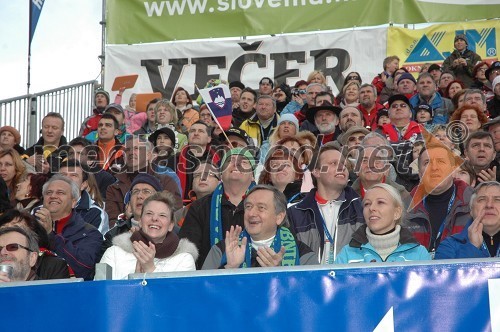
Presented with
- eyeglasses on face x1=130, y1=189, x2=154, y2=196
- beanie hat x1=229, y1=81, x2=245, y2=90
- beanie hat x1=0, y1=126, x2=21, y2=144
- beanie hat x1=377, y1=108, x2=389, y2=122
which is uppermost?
beanie hat x1=229, y1=81, x2=245, y2=90

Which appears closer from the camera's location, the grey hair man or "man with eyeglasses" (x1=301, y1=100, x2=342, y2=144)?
the grey hair man

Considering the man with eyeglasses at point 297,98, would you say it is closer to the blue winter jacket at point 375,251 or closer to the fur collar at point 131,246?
the fur collar at point 131,246

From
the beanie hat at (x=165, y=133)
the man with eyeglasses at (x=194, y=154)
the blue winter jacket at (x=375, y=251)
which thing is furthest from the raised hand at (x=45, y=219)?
the beanie hat at (x=165, y=133)

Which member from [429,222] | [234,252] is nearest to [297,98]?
[429,222]

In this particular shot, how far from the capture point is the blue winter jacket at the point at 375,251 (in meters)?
5.64

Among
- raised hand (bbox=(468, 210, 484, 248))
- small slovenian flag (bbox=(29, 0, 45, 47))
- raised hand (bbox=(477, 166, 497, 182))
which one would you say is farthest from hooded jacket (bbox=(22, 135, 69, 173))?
raised hand (bbox=(468, 210, 484, 248))

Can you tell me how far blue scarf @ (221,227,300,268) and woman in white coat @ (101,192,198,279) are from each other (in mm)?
307

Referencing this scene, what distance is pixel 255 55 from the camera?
15891 mm

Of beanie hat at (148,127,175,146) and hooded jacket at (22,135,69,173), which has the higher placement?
beanie hat at (148,127,175,146)

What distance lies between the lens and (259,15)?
→ 15953 mm

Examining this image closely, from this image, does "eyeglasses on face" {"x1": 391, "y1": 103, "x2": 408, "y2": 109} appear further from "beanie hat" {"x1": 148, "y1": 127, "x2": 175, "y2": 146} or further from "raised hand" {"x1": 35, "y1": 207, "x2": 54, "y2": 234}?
"raised hand" {"x1": 35, "y1": 207, "x2": 54, "y2": 234}

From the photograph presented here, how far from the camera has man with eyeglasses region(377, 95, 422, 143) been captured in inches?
433

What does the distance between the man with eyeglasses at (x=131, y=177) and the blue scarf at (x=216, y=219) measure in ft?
3.71

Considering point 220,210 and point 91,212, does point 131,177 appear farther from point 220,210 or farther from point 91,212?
point 220,210
